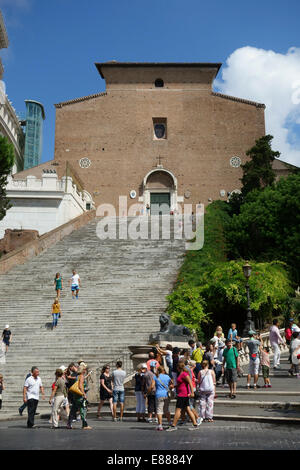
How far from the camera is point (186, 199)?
135ft

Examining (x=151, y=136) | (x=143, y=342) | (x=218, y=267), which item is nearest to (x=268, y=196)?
(x=218, y=267)

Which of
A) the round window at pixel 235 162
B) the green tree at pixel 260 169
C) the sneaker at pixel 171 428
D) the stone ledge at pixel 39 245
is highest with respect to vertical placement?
the round window at pixel 235 162

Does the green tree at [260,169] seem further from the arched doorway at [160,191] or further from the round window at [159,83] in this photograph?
the round window at [159,83]

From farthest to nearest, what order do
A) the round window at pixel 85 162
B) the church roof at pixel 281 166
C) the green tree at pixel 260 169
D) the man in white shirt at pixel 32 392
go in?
1. the round window at pixel 85 162
2. the church roof at pixel 281 166
3. the green tree at pixel 260 169
4. the man in white shirt at pixel 32 392

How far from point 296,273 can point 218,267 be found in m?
4.65

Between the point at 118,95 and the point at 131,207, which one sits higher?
the point at 118,95

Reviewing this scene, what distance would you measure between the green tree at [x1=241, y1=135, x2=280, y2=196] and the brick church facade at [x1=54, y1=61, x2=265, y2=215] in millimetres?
7889

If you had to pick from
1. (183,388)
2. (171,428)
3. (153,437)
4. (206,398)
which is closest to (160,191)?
(206,398)

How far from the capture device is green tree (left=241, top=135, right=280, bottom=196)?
32.0 metres

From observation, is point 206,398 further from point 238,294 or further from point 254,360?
point 238,294

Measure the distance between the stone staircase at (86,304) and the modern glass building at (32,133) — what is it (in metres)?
44.9

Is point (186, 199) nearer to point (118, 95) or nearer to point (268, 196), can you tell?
point (118, 95)

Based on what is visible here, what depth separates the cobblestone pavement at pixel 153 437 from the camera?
22.6 feet

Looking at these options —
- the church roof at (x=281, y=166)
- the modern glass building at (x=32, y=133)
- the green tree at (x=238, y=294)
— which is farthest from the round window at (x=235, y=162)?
the modern glass building at (x=32, y=133)
